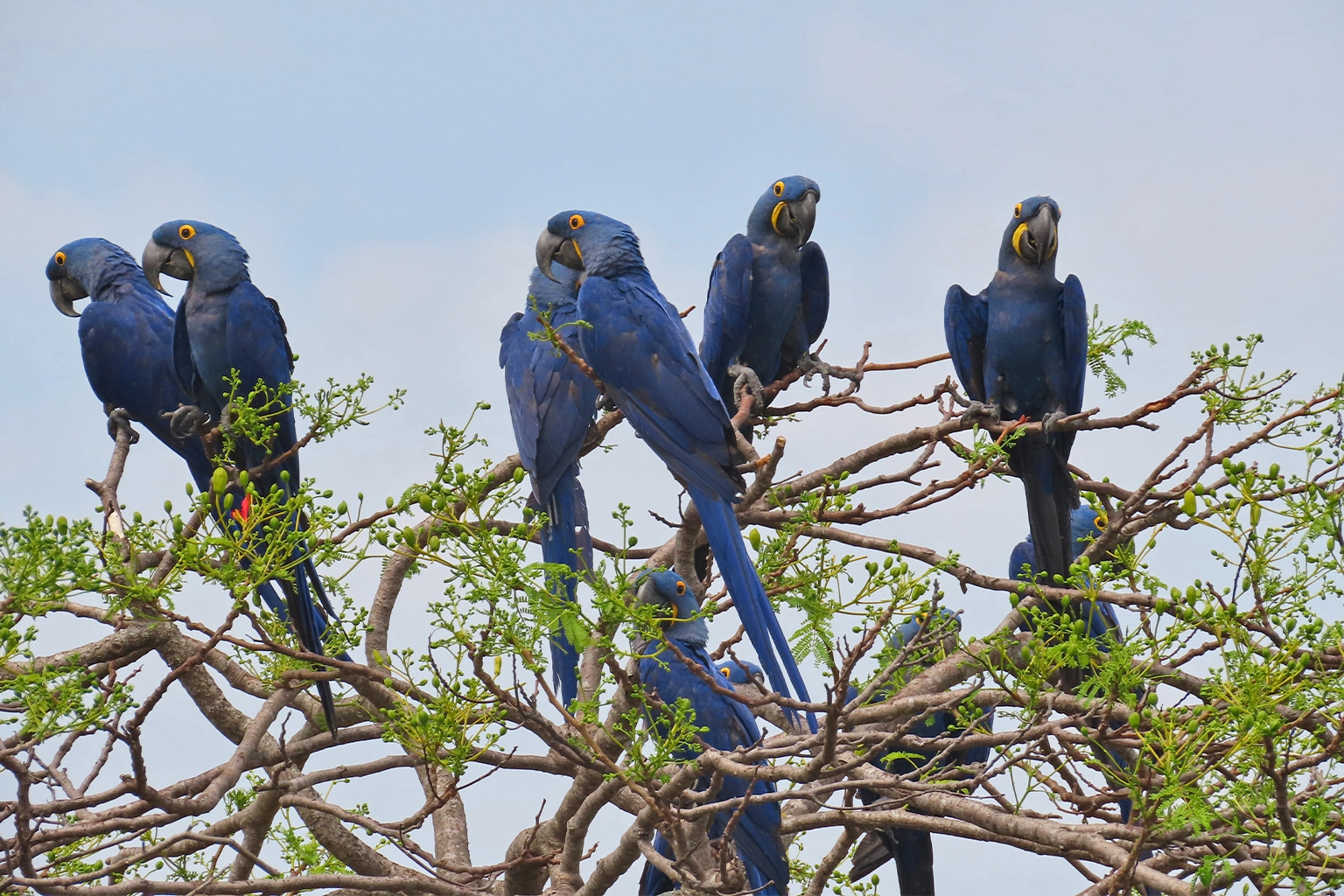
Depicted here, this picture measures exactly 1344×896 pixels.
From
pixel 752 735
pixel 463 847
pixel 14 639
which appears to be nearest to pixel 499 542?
pixel 14 639

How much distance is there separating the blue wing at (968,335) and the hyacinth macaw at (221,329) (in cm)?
262

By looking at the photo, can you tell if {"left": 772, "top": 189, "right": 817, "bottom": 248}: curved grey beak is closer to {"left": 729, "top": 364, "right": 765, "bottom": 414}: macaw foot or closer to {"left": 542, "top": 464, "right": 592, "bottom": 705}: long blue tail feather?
{"left": 729, "top": 364, "right": 765, "bottom": 414}: macaw foot

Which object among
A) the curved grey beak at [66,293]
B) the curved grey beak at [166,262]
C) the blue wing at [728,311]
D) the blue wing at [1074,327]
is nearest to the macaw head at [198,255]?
the curved grey beak at [166,262]

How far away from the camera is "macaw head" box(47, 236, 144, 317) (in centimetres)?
478

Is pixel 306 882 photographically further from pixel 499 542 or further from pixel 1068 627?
pixel 1068 627

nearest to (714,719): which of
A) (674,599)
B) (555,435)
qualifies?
(674,599)

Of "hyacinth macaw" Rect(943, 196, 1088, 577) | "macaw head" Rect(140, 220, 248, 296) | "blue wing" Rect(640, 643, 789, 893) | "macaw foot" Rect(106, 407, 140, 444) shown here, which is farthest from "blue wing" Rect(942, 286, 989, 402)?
"macaw foot" Rect(106, 407, 140, 444)

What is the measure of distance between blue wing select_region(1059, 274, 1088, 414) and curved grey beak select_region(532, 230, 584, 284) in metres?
1.87

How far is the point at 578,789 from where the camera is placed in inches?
138

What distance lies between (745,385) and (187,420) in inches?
83.8

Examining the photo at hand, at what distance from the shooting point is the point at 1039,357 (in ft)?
14.8

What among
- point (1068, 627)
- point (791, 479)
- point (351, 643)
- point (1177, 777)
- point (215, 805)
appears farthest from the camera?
point (791, 479)

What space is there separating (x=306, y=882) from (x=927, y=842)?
7.51ft

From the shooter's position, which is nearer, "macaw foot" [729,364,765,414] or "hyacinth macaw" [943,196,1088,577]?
"hyacinth macaw" [943,196,1088,577]
